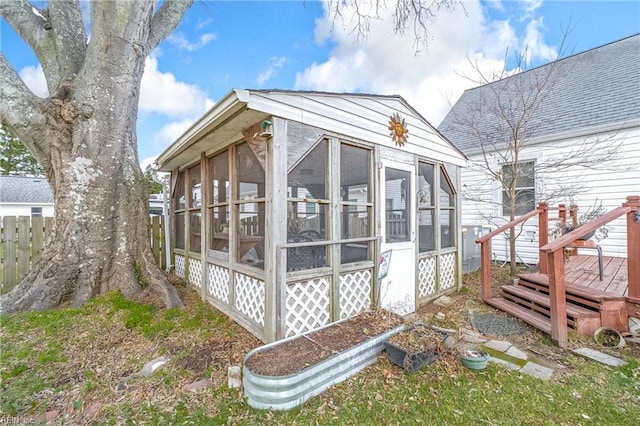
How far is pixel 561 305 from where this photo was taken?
124 inches

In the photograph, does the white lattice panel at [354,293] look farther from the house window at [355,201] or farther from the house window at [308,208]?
the house window at [308,208]

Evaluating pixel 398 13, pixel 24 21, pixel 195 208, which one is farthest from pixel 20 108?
pixel 398 13

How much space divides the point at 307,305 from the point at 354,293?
2.30 feet

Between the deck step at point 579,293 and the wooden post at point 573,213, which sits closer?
the deck step at point 579,293

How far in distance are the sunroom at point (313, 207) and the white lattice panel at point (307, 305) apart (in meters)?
0.01

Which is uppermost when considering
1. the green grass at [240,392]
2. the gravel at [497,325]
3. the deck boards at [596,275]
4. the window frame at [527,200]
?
the window frame at [527,200]

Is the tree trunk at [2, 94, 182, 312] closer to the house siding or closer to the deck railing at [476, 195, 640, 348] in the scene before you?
the deck railing at [476, 195, 640, 348]

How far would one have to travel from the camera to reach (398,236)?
4.13m

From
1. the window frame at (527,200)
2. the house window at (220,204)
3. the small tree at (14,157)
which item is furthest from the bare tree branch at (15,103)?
the small tree at (14,157)

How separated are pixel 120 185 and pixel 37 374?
110 inches

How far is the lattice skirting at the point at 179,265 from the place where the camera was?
18.6 feet

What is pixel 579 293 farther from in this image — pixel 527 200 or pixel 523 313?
pixel 527 200

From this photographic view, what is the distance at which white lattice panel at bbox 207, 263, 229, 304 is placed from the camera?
3957 mm

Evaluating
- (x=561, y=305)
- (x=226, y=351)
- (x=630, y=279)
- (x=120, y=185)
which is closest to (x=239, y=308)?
(x=226, y=351)
